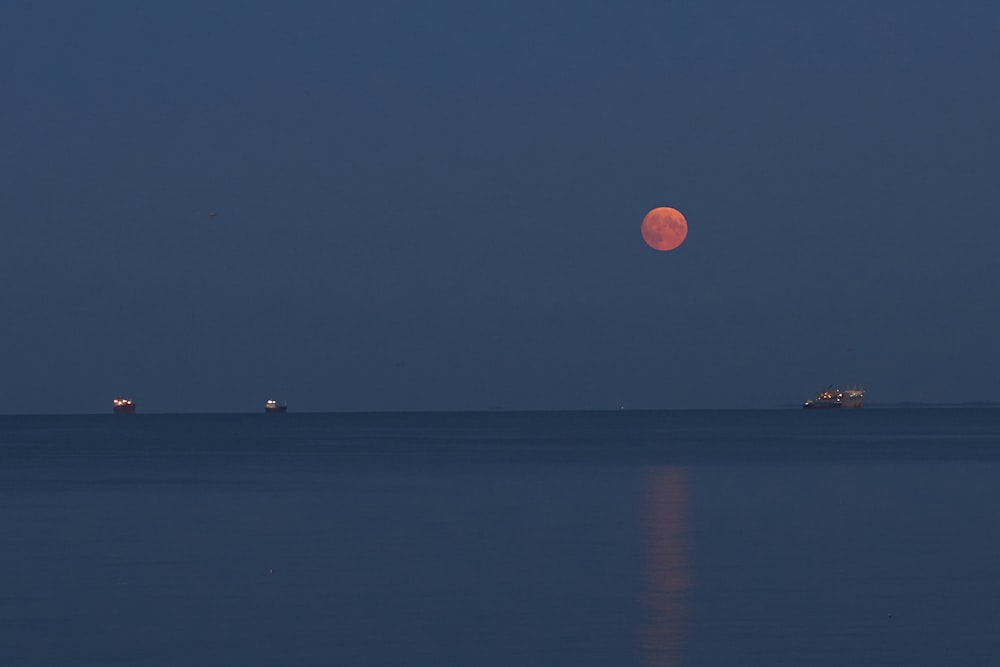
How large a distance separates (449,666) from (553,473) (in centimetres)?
6061

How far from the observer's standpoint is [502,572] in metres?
36.4

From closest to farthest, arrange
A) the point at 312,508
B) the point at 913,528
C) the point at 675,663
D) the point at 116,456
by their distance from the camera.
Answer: the point at 675,663 < the point at 913,528 < the point at 312,508 < the point at 116,456

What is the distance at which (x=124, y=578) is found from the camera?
117ft

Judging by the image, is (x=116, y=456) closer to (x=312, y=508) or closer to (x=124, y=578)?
(x=312, y=508)

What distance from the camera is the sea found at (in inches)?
1027

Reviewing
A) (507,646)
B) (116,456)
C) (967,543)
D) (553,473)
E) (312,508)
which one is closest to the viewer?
(507,646)

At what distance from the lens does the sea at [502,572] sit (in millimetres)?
26094

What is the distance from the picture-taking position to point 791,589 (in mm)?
32844

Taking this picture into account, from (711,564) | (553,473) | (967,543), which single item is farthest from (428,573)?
(553,473)

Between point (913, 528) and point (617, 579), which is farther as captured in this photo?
point (913, 528)

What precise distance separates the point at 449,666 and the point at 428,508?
32804 millimetres

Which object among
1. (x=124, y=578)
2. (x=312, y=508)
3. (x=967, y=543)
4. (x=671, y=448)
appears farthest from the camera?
(x=671, y=448)

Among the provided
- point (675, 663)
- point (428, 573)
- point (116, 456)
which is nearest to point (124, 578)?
point (428, 573)

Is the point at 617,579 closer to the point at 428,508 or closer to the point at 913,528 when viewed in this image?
the point at 913,528
